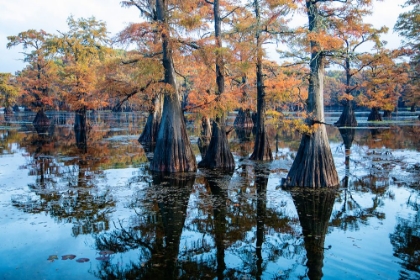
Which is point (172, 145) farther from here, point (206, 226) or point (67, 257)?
point (67, 257)

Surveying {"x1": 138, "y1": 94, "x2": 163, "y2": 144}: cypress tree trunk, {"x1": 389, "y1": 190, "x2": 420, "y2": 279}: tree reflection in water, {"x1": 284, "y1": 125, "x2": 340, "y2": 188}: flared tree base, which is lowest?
{"x1": 389, "y1": 190, "x2": 420, "y2": 279}: tree reflection in water

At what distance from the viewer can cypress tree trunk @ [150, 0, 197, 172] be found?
1435 centimetres

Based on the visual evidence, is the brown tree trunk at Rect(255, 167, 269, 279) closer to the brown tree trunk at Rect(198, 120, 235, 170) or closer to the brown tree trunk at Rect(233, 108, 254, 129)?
the brown tree trunk at Rect(198, 120, 235, 170)

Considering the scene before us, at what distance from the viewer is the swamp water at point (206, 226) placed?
6008mm

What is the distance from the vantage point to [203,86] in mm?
17875

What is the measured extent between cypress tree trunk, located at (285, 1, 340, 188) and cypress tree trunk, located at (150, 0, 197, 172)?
188 inches

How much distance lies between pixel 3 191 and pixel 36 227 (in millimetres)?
4112

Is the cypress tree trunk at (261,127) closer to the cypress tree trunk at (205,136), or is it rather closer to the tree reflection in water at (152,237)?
the cypress tree trunk at (205,136)

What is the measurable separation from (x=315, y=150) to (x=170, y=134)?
593cm

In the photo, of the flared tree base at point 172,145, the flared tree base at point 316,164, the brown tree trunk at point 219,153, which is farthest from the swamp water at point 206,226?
the brown tree trunk at point 219,153

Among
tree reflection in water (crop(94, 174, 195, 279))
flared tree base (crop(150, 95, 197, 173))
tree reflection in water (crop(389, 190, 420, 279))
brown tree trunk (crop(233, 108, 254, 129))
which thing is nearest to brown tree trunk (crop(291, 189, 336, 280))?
tree reflection in water (crop(389, 190, 420, 279))

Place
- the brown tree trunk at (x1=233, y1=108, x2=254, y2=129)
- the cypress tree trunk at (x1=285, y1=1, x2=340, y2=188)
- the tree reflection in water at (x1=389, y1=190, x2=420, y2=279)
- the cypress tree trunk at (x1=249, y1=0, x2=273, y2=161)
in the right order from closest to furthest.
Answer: the tree reflection in water at (x1=389, y1=190, x2=420, y2=279) < the cypress tree trunk at (x1=285, y1=1, x2=340, y2=188) < the cypress tree trunk at (x1=249, y1=0, x2=273, y2=161) < the brown tree trunk at (x1=233, y1=108, x2=254, y2=129)

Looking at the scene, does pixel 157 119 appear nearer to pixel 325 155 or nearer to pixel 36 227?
pixel 325 155

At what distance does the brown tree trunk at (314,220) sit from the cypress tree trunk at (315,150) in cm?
57
